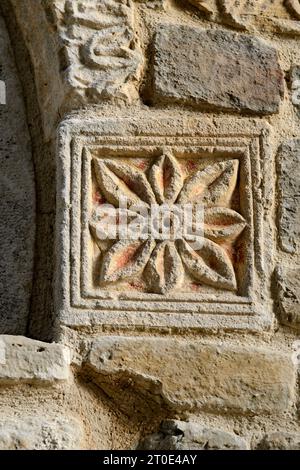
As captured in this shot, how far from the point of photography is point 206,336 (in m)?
1.93

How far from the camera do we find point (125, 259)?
1.98 metres

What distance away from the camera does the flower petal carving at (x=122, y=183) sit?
2010 mm

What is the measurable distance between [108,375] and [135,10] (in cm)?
74

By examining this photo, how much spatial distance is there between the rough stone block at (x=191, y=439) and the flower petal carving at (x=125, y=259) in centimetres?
28

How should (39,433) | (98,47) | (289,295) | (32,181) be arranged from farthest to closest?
1. (32,181)
2. (98,47)
3. (289,295)
4. (39,433)

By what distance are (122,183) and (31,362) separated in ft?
1.28

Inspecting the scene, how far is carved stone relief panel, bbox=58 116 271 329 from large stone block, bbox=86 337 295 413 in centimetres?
5

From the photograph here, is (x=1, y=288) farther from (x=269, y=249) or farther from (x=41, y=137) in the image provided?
(x=269, y=249)

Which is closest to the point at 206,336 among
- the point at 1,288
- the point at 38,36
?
the point at 1,288

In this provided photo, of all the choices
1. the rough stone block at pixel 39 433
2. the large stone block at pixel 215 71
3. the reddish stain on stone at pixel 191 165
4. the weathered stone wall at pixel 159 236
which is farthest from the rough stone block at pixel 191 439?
the large stone block at pixel 215 71

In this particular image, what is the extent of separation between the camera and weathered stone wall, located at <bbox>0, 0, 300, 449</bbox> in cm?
188

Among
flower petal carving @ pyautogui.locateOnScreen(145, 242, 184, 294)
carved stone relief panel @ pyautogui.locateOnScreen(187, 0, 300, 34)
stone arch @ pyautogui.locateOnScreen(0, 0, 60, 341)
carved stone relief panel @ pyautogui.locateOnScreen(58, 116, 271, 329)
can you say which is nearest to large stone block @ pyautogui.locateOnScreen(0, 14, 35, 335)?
stone arch @ pyautogui.locateOnScreen(0, 0, 60, 341)

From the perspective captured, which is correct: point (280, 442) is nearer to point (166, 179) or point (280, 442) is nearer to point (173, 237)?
point (173, 237)

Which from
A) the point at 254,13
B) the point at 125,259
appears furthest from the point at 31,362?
the point at 254,13
